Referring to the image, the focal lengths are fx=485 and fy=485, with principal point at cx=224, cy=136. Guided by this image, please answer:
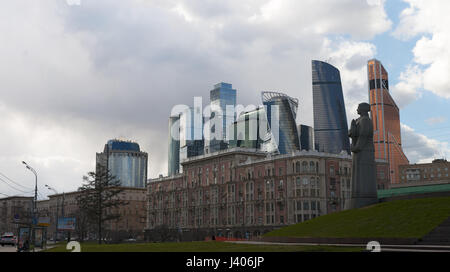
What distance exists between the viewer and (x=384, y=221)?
40.8 metres

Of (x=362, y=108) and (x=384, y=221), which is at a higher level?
(x=362, y=108)

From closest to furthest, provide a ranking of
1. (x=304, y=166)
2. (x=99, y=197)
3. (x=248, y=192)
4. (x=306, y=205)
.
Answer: (x=99, y=197) → (x=306, y=205) → (x=304, y=166) → (x=248, y=192)

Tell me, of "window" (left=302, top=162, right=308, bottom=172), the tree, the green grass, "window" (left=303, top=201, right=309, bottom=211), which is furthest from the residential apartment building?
the green grass

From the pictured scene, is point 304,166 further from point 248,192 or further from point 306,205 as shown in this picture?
point 248,192

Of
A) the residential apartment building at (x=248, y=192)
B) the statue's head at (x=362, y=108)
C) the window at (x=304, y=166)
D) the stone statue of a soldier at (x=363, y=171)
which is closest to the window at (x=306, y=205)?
the residential apartment building at (x=248, y=192)

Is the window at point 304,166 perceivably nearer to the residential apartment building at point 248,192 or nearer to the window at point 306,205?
the residential apartment building at point 248,192

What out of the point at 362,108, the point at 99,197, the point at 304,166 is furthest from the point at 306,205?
the point at 362,108

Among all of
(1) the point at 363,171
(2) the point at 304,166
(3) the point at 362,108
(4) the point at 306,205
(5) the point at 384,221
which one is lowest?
(5) the point at 384,221

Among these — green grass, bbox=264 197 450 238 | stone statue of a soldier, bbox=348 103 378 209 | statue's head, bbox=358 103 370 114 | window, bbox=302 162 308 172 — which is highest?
statue's head, bbox=358 103 370 114

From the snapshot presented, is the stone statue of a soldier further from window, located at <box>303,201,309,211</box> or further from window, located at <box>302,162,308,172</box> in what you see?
window, located at <box>302,162,308,172</box>

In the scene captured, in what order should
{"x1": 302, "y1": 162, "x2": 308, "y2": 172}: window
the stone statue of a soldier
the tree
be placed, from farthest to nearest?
{"x1": 302, "y1": 162, "x2": 308, "y2": 172}: window
the tree
the stone statue of a soldier

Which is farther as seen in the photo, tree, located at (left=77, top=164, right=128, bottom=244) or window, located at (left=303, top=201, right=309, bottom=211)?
window, located at (left=303, top=201, right=309, bottom=211)

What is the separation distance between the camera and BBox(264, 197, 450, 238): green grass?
36.8 m

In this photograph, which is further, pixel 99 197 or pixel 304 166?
pixel 304 166
